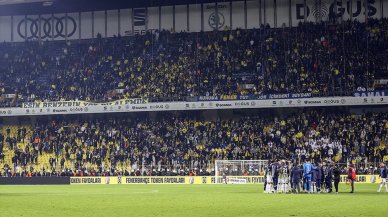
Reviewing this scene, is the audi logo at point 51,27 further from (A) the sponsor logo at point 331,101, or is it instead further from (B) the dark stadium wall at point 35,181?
(A) the sponsor logo at point 331,101

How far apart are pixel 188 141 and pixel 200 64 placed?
7920 millimetres

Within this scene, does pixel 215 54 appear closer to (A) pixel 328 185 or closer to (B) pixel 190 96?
(B) pixel 190 96

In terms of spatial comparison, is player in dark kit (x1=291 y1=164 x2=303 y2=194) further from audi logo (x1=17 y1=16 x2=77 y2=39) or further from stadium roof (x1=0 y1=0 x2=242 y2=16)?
audi logo (x1=17 y1=16 x2=77 y2=39)

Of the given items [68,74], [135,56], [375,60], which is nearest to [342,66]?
[375,60]


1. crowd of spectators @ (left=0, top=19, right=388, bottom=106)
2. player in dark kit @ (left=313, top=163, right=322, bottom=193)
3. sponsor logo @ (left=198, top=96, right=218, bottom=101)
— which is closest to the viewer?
player in dark kit @ (left=313, top=163, right=322, bottom=193)

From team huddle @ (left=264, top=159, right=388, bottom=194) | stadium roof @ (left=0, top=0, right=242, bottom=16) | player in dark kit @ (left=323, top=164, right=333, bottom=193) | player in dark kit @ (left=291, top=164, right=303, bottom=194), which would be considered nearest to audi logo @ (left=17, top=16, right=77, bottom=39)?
stadium roof @ (left=0, top=0, right=242, bottom=16)

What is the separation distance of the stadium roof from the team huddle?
3511 centimetres

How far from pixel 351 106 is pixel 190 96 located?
13.1 meters

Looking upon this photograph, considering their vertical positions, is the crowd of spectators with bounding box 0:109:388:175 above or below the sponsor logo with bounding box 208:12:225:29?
below

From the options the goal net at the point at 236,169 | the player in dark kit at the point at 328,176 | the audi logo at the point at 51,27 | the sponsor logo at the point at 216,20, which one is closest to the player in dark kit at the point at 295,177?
the player in dark kit at the point at 328,176

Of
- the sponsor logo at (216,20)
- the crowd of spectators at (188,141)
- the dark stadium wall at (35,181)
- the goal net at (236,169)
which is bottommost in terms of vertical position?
the dark stadium wall at (35,181)

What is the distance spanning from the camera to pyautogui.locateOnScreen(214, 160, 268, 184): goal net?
6178 cm

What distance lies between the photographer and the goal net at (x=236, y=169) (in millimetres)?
61781

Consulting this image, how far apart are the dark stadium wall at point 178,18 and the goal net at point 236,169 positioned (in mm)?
18363
